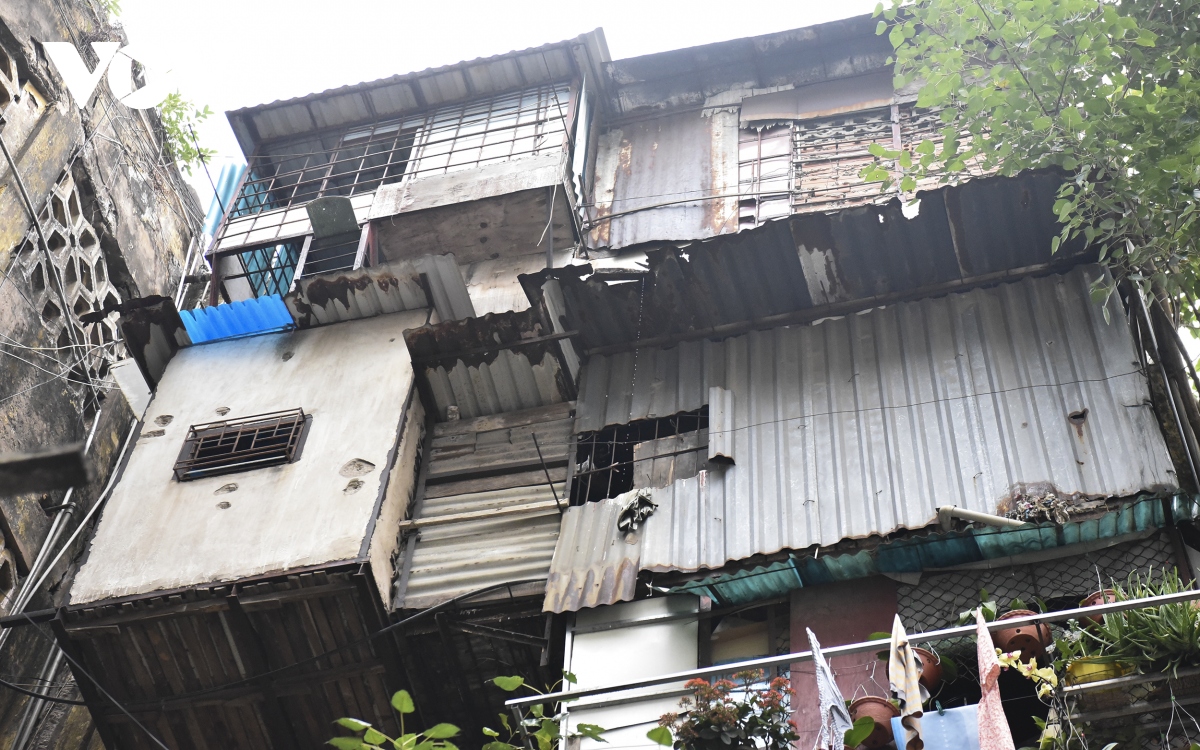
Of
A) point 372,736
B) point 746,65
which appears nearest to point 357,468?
point 372,736

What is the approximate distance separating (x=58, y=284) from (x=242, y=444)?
4719mm

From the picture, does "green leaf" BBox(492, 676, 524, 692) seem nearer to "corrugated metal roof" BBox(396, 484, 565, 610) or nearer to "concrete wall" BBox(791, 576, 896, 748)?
"concrete wall" BBox(791, 576, 896, 748)

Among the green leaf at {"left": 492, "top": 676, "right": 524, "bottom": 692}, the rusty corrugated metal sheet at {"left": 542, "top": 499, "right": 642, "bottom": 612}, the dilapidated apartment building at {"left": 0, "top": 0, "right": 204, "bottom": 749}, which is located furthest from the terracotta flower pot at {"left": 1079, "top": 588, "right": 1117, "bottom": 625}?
the dilapidated apartment building at {"left": 0, "top": 0, "right": 204, "bottom": 749}

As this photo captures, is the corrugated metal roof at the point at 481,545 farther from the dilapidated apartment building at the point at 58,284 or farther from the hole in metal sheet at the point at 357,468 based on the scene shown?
the dilapidated apartment building at the point at 58,284

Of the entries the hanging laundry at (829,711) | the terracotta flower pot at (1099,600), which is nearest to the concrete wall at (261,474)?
the hanging laundry at (829,711)

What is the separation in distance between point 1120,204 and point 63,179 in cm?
1186

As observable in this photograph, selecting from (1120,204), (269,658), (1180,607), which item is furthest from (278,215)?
(1180,607)

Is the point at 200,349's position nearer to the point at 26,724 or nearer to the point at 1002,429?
the point at 26,724

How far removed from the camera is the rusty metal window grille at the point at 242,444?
365 inches

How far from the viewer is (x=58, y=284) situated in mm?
12547

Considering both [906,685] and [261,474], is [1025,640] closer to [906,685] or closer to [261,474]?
[906,685]

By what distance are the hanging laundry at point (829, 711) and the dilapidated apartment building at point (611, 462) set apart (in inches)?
44.2

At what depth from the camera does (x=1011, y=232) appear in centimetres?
907

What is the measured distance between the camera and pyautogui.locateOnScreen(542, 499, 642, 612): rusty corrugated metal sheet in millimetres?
7680
